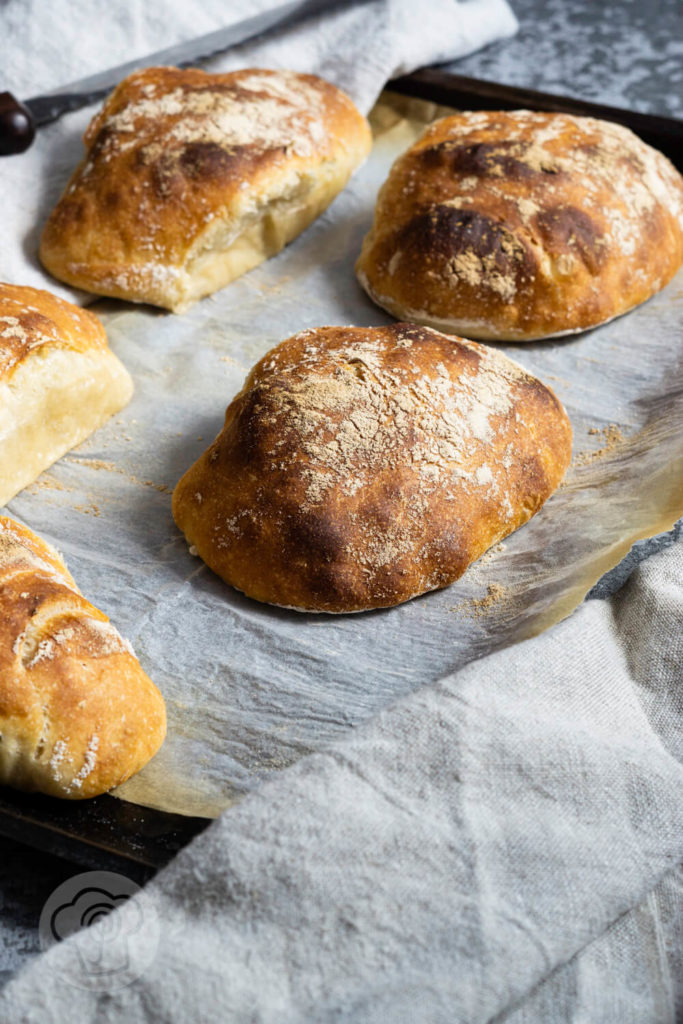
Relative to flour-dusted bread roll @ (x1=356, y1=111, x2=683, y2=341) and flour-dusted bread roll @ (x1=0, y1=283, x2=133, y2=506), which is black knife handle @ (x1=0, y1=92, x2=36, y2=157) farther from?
flour-dusted bread roll @ (x1=356, y1=111, x2=683, y2=341)

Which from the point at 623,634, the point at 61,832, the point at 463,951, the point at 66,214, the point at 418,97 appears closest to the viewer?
the point at 463,951

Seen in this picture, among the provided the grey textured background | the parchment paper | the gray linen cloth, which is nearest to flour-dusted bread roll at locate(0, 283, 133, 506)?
the parchment paper

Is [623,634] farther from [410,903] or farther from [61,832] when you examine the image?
[61,832]

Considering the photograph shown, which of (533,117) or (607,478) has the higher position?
(533,117)

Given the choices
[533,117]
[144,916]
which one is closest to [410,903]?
[144,916]

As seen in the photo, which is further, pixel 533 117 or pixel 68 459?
pixel 533 117

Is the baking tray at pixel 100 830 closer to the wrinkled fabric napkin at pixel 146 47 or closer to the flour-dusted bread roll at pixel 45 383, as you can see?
the flour-dusted bread roll at pixel 45 383

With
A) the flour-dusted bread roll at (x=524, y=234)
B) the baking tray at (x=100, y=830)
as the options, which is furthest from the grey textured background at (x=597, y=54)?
the baking tray at (x=100, y=830)
